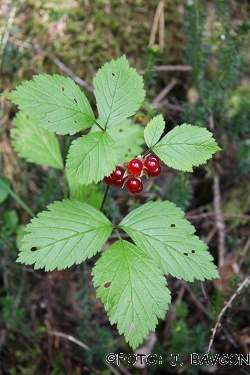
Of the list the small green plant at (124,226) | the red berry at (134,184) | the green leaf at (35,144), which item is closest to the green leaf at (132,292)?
the small green plant at (124,226)

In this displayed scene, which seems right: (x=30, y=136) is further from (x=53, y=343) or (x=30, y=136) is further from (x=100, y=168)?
(x=53, y=343)

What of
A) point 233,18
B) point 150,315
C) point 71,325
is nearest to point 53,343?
point 71,325

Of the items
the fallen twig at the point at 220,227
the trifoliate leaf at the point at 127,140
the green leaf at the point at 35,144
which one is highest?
the green leaf at the point at 35,144

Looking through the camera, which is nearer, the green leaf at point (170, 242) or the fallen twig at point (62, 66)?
the green leaf at point (170, 242)

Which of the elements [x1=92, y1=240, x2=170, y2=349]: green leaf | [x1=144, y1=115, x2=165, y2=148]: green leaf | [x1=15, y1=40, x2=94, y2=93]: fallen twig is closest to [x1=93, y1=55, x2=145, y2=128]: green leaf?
[x1=144, y1=115, x2=165, y2=148]: green leaf

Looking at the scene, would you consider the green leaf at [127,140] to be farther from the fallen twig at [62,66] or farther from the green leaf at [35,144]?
the fallen twig at [62,66]

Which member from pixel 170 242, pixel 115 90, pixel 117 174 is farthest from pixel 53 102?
pixel 170 242
